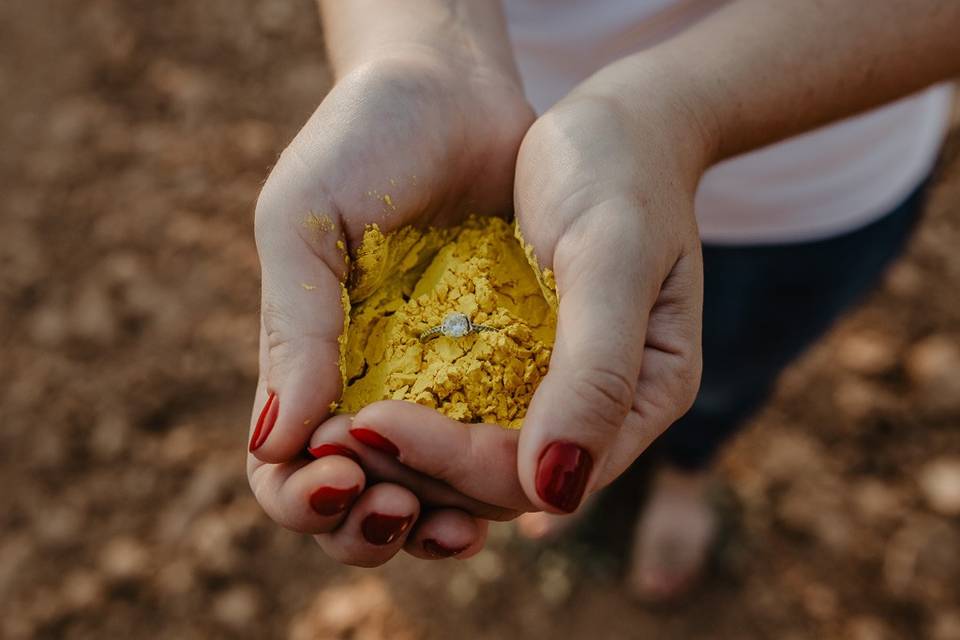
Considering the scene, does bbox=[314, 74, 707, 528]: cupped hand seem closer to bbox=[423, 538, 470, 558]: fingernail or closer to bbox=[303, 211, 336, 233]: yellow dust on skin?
bbox=[423, 538, 470, 558]: fingernail

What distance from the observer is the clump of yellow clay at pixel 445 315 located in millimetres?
1271

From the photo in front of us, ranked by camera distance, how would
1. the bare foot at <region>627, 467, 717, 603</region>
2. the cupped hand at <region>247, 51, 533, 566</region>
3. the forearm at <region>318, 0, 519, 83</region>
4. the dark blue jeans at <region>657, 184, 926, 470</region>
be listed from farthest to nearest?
the bare foot at <region>627, 467, 717, 603</region>, the dark blue jeans at <region>657, 184, 926, 470</region>, the forearm at <region>318, 0, 519, 83</region>, the cupped hand at <region>247, 51, 533, 566</region>

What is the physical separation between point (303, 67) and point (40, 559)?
222 cm

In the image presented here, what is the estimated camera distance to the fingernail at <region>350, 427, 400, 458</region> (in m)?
1.15

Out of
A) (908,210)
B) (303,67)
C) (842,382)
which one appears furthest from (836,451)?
(303,67)

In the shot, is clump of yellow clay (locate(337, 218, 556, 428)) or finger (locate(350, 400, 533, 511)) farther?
clump of yellow clay (locate(337, 218, 556, 428))

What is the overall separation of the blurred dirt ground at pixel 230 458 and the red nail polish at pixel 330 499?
1371 mm

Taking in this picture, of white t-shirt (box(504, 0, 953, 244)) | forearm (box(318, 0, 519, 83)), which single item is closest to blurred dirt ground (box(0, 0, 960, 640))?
white t-shirt (box(504, 0, 953, 244))

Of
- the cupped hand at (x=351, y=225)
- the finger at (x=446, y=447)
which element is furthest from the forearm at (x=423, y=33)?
the finger at (x=446, y=447)

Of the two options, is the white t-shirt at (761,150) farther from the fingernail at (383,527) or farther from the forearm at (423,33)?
the fingernail at (383,527)

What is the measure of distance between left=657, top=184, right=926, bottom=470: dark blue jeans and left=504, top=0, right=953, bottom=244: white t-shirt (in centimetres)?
6

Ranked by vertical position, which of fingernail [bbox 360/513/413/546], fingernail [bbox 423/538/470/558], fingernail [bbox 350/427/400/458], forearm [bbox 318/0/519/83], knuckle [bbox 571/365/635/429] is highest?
forearm [bbox 318/0/519/83]

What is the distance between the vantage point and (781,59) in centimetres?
136

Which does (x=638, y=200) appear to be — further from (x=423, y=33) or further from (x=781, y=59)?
(x=423, y=33)
